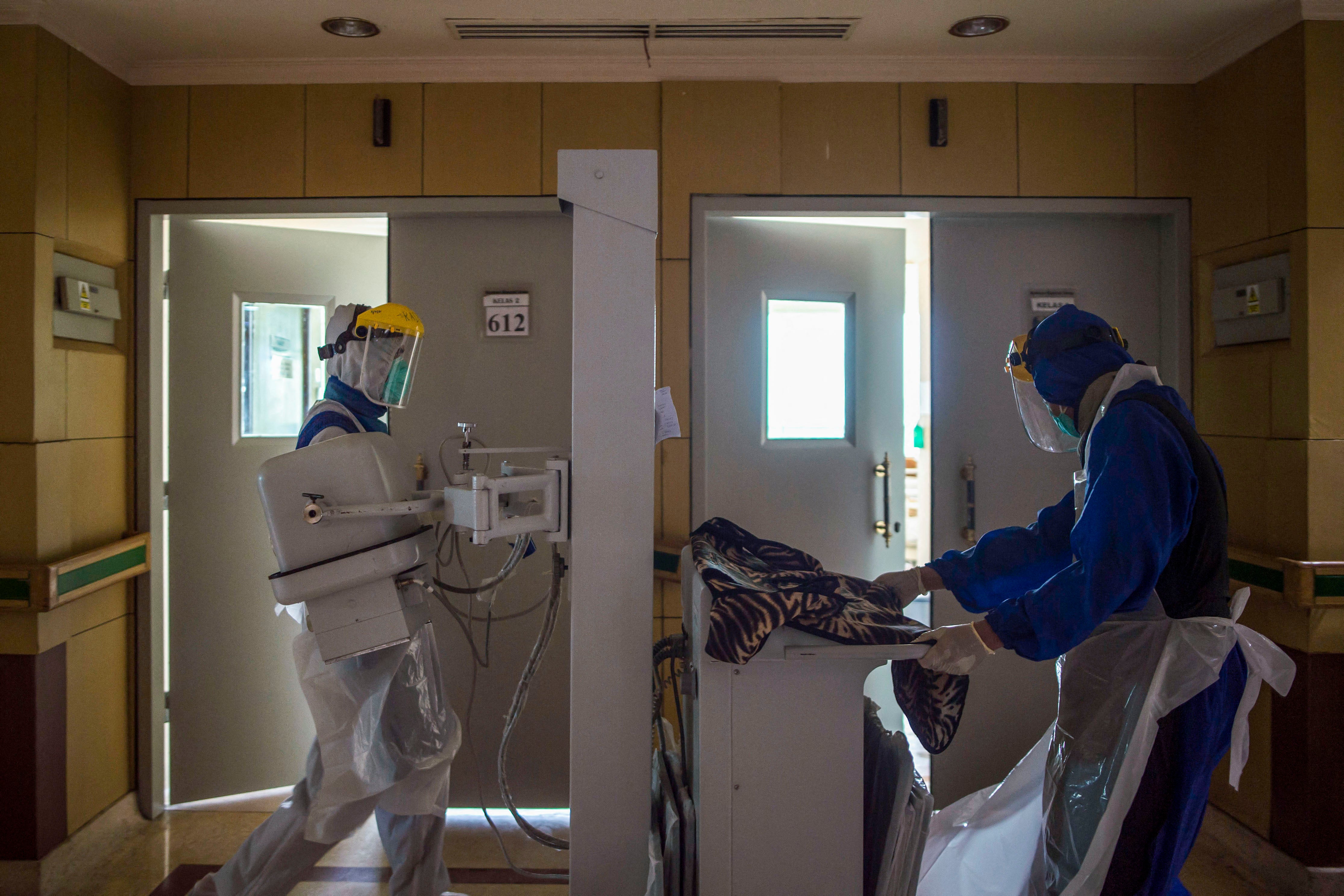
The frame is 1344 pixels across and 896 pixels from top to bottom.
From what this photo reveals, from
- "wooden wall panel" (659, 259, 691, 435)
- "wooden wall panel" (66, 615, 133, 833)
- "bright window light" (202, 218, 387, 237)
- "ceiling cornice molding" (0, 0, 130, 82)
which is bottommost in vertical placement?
"wooden wall panel" (66, 615, 133, 833)

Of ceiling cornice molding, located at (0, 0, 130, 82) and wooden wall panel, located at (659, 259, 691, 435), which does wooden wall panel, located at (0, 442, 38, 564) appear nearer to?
ceiling cornice molding, located at (0, 0, 130, 82)

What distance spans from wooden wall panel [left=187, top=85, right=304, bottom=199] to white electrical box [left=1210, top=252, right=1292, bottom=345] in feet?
9.66

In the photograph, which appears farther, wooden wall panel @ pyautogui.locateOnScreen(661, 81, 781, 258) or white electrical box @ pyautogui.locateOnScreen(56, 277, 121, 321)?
wooden wall panel @ pyautogui.locateOnScreen(661, 81, 781, 258)

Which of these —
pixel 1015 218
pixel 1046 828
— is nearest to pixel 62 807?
pixel 1046 828

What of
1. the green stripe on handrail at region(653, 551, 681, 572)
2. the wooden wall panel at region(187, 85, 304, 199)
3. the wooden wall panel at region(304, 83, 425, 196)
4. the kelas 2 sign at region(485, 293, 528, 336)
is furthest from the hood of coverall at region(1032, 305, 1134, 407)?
the wooden wall panel at region(187, 85, 304, 199)

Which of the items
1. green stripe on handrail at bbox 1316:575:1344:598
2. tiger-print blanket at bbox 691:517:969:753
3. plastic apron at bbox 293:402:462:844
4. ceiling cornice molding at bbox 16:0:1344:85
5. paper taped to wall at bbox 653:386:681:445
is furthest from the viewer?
ceiling cornice molding at bbox 16:0:1344:85

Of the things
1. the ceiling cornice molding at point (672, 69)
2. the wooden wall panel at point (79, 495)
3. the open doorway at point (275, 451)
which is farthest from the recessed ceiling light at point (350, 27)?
the wooden wall panel at point (79, 495)

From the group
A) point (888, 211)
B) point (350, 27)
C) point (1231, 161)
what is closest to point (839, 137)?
point (888, 211)

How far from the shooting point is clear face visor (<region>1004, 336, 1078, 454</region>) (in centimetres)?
161

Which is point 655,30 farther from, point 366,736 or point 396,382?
point 366,736

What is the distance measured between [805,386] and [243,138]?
2034 mm

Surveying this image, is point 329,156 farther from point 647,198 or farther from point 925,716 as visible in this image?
point 925,716

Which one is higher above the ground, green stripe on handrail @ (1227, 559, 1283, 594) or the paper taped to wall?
the paper taped to wall

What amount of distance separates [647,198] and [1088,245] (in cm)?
206
